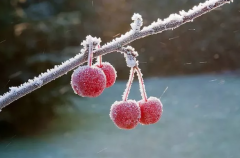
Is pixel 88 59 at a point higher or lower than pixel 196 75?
lower

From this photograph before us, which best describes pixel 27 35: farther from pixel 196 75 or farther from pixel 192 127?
pixel 196 75

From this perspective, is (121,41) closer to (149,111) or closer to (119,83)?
(149,111)

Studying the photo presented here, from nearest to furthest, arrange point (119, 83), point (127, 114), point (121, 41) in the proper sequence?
point (121, 41) < point (127, 114) < point (119, 83)

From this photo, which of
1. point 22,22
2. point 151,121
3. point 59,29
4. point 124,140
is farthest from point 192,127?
point 151,121

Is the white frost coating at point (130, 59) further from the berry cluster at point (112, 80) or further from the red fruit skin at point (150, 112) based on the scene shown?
the red fruit skin at point (150, 112)

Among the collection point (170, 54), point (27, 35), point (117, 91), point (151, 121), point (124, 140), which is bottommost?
point (151, 121)

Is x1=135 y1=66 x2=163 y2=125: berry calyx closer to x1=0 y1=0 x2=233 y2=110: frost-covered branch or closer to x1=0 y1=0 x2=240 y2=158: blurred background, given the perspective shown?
x1=0 y1=0 x2=233 y2=110: frost-covered branch

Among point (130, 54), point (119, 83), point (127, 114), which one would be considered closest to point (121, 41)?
point (130, 54)
